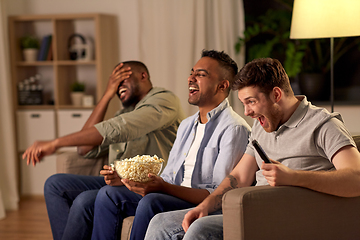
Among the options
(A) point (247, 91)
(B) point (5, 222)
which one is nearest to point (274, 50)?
(A) point (247, 91)

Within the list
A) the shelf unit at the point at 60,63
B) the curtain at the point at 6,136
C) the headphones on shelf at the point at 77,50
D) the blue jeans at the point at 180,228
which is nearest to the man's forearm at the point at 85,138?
the blue jeans at the point at 180,228

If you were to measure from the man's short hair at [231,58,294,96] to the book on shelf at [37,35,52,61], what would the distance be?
2821 mm

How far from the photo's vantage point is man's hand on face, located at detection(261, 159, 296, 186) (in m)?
1.24

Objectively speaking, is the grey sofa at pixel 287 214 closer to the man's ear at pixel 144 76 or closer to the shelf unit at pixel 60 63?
the man's ear at pixel 144 76

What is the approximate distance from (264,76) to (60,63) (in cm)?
275

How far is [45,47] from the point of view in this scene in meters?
3.84

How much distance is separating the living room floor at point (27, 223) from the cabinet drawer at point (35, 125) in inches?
23.9

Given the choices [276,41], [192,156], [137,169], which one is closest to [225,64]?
[192,156]

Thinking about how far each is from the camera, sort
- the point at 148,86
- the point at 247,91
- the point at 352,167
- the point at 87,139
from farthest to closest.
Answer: the point at 148,86, the point at 87,139, the point at 247,91, the point at 352,167

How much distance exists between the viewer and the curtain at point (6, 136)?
3.55m

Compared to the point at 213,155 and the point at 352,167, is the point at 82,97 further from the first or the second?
the point at 352,167

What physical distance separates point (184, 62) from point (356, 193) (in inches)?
100

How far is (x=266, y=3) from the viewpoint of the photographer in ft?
12.3

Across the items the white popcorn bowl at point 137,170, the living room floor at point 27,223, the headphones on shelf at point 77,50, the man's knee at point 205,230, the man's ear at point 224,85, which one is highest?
the headphones on shelf at point 77,50
